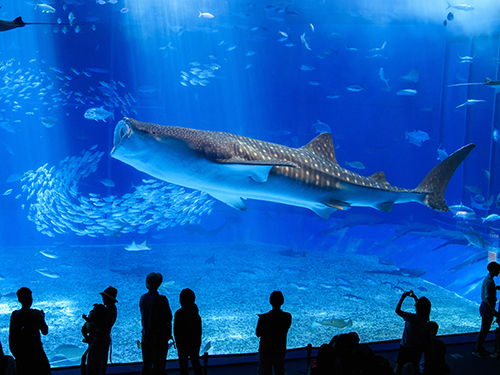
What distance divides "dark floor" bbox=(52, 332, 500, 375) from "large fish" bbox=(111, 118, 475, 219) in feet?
4.98

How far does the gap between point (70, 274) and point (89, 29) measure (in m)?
11.3

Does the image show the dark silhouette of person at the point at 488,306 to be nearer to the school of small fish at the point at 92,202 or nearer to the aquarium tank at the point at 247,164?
the aquarium tank at the point at 247,164

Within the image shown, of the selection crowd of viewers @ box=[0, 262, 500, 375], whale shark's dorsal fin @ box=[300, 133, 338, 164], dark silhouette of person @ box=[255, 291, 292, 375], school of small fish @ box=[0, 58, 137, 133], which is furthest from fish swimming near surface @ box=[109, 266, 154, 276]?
school of small fish @ box=[0, 58, 137, 133]

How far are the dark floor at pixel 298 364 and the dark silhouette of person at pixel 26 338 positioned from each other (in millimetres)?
678

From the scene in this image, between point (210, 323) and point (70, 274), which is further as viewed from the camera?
point (70, 274)

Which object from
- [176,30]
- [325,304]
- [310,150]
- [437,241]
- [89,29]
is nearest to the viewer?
[310,150]

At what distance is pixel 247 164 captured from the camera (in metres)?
2.68

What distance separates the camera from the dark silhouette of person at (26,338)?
2129mm

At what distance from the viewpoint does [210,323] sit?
213 inches

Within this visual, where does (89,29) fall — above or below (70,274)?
above

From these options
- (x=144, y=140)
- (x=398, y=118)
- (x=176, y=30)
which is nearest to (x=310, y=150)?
(x=144, y=140)

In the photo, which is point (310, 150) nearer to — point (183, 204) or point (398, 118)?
point (183, 204)

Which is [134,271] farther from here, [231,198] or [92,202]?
[231,198]

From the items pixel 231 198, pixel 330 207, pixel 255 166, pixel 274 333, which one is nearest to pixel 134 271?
pixel 231 198
